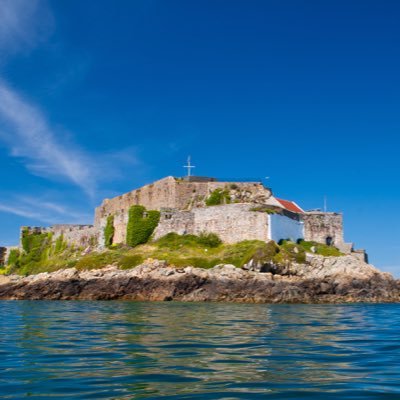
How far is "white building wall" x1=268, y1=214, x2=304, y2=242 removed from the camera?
4178 cm

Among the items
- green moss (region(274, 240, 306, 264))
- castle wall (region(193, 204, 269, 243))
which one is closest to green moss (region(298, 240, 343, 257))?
green moss (region(274, 240, 306, 264))

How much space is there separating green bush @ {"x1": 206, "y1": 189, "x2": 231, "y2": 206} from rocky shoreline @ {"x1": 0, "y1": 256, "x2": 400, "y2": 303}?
11908 millimetres

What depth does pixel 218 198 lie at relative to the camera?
49.1m

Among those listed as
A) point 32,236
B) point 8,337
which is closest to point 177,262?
point 8,337

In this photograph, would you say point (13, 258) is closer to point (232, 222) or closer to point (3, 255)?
point (3, 255)

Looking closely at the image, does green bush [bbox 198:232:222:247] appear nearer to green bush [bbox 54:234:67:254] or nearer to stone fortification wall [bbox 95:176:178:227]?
stone fortification wall [bbox 95:176:178:227]

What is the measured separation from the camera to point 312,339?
1165 centimetres

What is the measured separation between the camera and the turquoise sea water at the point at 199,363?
21.2ft

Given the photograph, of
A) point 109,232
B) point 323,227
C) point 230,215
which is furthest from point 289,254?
point 109,232

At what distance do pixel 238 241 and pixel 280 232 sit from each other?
13.2 ft

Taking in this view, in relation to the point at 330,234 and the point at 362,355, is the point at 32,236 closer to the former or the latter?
the point at 330,234

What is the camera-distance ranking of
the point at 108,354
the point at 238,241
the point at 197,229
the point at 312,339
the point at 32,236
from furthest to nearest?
the point at 32,236 < the point at 197,229 < the point at 238,241 < the point at 312,339 < the point at 108,354

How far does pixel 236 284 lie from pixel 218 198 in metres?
16.3

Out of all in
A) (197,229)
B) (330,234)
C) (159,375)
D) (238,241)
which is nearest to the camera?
(159,375)
